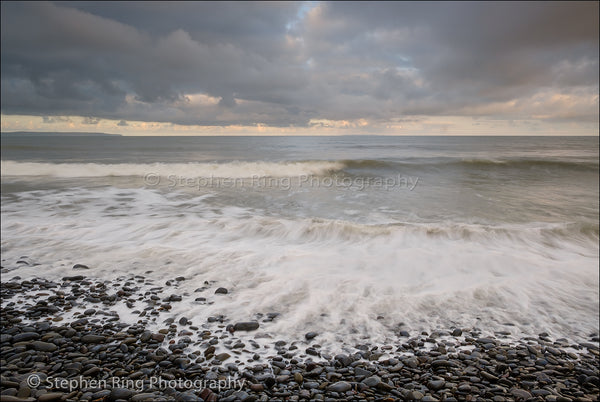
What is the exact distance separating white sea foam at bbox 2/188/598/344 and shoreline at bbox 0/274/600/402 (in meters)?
0.35

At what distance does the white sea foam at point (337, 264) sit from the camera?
155 inches

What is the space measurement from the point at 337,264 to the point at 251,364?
313cm

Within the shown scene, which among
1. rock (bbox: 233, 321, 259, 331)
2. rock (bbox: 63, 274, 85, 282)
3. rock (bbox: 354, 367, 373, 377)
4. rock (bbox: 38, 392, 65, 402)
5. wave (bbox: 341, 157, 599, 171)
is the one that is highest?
wave (bbox: 341, 157, 599, 171)

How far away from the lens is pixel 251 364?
285cm

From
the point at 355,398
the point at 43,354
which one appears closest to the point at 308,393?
the point at 355,398

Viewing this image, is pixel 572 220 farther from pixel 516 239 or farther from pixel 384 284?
pixel 384 284

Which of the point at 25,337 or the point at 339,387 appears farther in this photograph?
the point at 25,337

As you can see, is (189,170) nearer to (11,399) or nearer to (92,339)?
(92,339)

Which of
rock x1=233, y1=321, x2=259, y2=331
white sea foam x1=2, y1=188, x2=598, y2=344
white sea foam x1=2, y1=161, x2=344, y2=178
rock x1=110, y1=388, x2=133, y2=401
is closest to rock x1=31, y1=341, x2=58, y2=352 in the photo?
rock x1=110, y1=388, x2=133, y2=401

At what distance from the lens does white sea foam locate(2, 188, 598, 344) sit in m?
3.93

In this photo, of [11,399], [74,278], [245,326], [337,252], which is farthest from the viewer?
[337,252]

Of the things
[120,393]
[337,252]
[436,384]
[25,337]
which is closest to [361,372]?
[436,384]

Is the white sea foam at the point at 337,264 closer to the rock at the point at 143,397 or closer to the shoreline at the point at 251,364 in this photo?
the shoreline at the point at 251,364

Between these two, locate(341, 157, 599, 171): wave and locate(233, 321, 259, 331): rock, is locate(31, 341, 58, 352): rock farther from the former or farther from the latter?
locate(341, 157, 599, 171): wave
